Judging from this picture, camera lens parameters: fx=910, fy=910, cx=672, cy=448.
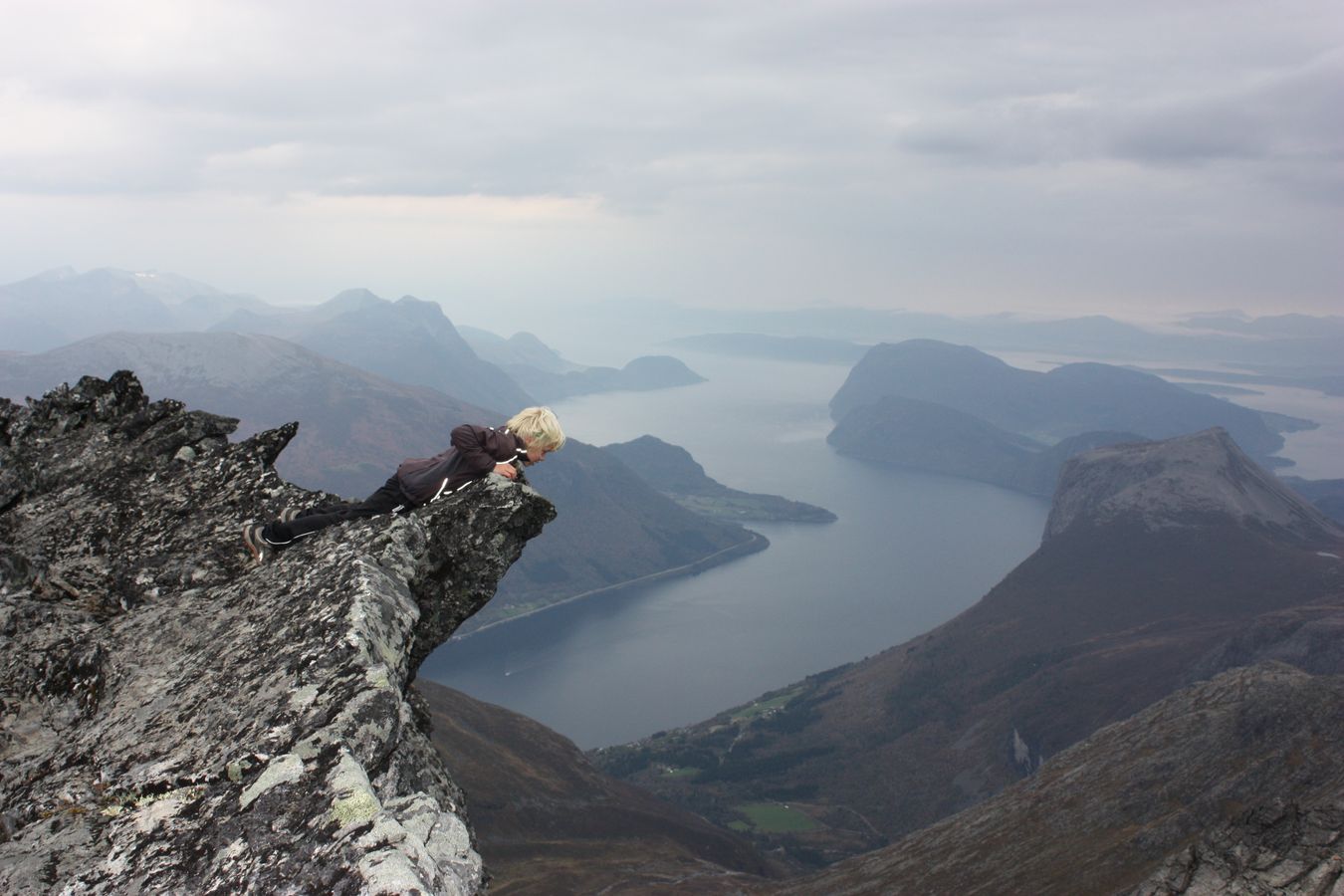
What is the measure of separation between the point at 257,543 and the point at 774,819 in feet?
546

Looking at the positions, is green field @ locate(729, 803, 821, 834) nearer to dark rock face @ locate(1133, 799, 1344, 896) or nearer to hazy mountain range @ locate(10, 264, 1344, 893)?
hazy mountain range @ locate(10, 264, 1344, 893)

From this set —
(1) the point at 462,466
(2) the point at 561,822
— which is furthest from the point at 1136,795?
(1) the point at 462,466

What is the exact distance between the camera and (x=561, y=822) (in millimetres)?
119250

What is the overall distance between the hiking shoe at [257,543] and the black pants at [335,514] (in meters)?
0.08

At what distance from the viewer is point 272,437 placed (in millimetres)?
17484

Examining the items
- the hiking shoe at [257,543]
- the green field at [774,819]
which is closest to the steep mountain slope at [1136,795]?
the hiking shoe at [257,543]

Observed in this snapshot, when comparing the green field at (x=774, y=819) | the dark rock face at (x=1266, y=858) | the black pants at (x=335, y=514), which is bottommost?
the green field at (x=774, y=819)

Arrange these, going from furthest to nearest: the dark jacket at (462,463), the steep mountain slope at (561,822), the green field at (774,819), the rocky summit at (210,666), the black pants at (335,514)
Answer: the green field at (774,819) → the steep mountain slope at (561,822) → the dark jacket at (462,463) → the black pants at (335,514) → the rocky summit at (210,666)

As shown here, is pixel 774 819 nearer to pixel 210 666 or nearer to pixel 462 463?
pixel 462 463

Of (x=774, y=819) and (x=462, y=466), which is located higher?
(x=462, y=466)

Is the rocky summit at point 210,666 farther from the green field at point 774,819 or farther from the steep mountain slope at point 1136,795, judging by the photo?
the green field at point 774,819

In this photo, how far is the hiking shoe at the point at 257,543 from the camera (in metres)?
13.6

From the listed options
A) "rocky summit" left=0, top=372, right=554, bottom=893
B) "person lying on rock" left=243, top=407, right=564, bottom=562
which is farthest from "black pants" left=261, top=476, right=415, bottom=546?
"rocky summit" left=0, top=372, right=554, bottom=893

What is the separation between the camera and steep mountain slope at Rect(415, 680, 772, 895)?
98438mm
